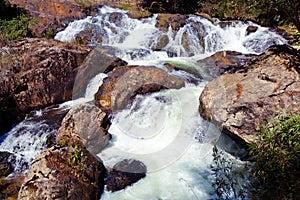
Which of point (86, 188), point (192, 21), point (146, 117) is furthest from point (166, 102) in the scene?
point (192, 21)

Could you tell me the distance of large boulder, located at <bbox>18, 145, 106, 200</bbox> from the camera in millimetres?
4137

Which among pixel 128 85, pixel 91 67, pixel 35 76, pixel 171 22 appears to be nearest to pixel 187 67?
pixel 128 85

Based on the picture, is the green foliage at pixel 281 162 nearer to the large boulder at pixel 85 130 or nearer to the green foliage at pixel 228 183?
the green foliage at pixel 228 183

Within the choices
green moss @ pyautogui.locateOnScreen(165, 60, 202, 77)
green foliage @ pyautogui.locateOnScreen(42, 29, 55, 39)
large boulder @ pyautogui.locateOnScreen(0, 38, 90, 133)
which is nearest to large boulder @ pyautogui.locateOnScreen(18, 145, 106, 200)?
large boulder @ pyautogui.locateOnScreen(0, 38, 90, 133)

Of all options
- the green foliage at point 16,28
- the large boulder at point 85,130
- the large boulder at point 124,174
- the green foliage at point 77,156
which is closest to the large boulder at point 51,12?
the green foliage at point 16,28

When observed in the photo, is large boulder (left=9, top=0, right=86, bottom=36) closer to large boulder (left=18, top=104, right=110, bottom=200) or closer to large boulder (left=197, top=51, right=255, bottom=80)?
large boulder (left=197, top=51, right=255, bottom=80)

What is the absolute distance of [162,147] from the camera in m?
6.11

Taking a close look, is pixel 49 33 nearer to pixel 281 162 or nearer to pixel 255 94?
pixel 255 94

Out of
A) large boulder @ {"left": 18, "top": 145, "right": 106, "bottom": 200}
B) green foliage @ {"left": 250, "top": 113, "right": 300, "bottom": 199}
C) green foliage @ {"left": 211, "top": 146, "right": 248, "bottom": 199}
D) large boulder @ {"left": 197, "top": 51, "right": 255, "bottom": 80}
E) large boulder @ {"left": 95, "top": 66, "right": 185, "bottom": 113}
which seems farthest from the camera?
large boulder @ {"left": 197, "top": 51, "right": 255, "bottom": 80}

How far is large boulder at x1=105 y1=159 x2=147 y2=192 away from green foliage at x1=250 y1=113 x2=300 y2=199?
2294 mm

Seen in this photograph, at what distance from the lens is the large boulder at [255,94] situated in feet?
15.9

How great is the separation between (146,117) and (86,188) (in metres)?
2.58

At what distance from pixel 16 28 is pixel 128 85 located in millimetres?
6885

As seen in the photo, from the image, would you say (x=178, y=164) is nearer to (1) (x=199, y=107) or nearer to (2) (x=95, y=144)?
(1) (x=199, y=107)
